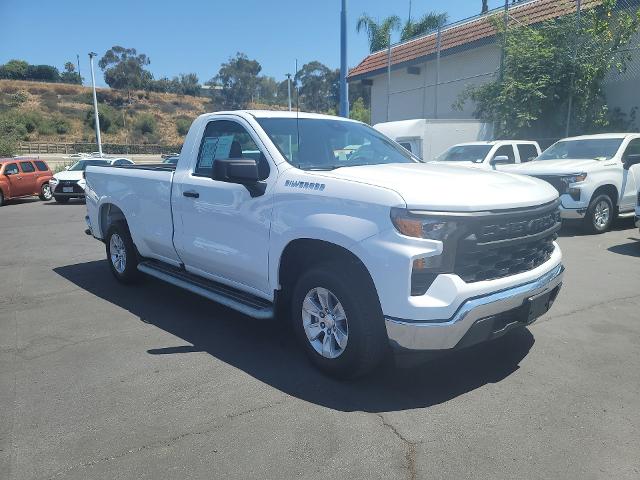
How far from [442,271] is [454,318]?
11.6 inches

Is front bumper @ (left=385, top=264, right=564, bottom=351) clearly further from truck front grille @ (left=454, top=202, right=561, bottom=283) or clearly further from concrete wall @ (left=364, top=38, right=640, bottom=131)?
concrete wall @ (left=364, top=38, right=640, bottom=131)

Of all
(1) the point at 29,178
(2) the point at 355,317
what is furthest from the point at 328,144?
(1) the point at 29,178

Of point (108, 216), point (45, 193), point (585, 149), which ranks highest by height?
point (585, 149)

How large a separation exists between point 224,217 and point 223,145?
786mm

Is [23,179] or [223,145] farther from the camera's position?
[23,179]

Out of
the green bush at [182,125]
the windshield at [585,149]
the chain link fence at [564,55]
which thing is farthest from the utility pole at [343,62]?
the green bush at [182,125]

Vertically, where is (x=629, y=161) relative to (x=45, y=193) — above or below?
above

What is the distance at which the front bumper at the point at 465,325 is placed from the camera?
10.5 ft

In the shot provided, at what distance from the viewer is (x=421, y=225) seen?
10.6 ft

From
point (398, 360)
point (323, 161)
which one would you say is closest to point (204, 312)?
point (323, 161)

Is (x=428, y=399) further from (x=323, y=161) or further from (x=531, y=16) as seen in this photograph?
(x=531, y=16)

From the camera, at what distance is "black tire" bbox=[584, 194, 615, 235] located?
952cm

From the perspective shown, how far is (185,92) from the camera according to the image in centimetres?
9700

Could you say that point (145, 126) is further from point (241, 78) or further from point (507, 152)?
point (507, 152)
